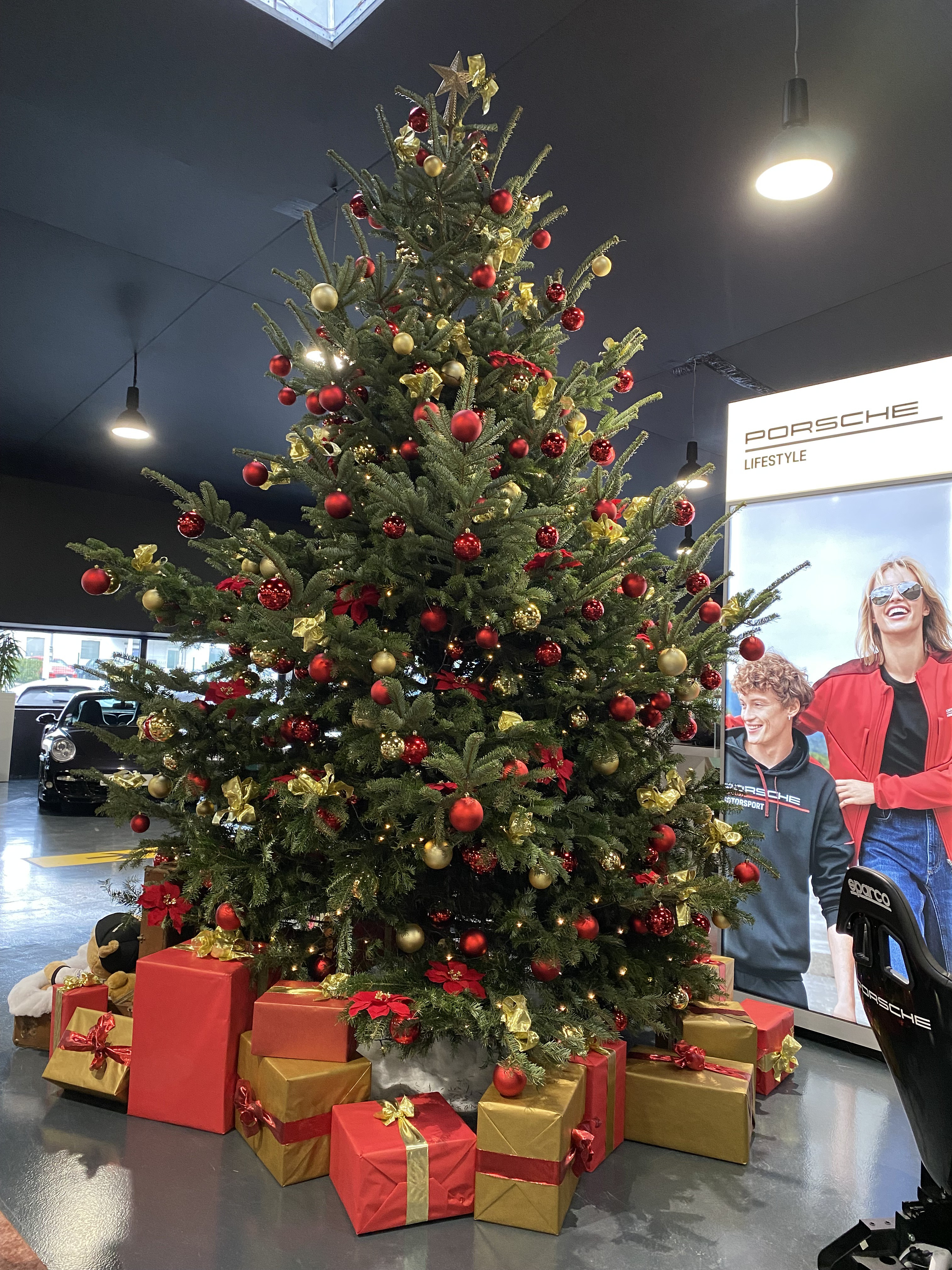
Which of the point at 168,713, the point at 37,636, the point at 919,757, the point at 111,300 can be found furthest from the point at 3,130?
the point at 37,636

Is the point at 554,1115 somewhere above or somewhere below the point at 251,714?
below

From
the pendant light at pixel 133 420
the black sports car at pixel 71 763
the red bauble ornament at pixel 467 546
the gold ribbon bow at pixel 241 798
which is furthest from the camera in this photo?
the black sports car at pixel 71 763

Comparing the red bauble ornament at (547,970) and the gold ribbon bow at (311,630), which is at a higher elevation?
the gold ribbon bow at (311,630)

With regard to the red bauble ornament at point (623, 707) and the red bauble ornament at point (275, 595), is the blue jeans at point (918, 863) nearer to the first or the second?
the red bauble ornament at point (623, 707)

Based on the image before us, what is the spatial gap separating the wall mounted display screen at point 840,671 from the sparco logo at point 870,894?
157 cm

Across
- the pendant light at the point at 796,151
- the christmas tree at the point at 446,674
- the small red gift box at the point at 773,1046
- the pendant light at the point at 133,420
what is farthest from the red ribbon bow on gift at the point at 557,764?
the pendant light at the point at 133,420

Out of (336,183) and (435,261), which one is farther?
(336,183)

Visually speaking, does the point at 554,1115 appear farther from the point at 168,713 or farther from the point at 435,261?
the point at 435,261

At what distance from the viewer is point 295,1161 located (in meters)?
2.26

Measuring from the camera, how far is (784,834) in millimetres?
3592

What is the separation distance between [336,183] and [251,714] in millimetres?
2618

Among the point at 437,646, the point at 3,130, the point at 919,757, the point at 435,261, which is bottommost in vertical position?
the point at 919,757

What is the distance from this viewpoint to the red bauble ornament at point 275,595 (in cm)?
223

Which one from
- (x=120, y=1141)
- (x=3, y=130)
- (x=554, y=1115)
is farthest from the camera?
(x=3, y=130)
